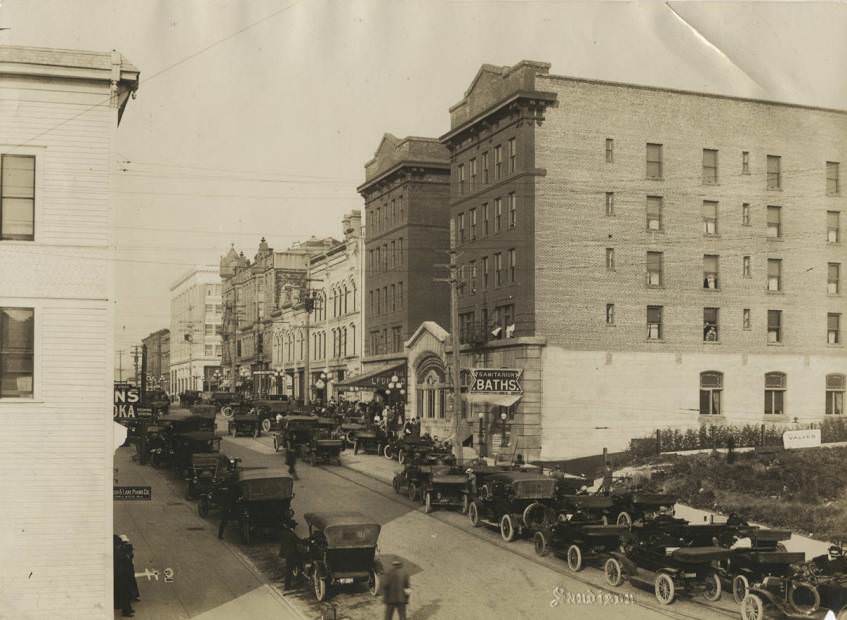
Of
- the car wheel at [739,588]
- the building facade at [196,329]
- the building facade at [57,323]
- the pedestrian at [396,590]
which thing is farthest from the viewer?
the building facade at [196,329]

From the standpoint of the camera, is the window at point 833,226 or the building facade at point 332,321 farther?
the building facade at point 332,321

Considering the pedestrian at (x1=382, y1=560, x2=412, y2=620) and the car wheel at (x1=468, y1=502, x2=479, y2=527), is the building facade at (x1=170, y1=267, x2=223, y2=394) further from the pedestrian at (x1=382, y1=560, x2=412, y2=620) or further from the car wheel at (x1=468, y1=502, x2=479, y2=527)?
the pedestrian at (x1=382, y1=560, x2=412, y2=620)

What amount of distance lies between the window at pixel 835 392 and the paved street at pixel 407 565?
25.0 m

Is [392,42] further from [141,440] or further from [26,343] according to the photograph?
[141,440]

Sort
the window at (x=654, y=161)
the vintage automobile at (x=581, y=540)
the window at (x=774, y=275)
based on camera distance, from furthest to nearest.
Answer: the window at (x=774, y=275), the window at (x=654, y=161), the vintage automobile at (x=581, y=540)

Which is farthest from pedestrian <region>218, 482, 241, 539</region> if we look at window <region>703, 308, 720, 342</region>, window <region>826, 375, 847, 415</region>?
window <region>826, 375, 847, 415</region>

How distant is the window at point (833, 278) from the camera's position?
43.8 m

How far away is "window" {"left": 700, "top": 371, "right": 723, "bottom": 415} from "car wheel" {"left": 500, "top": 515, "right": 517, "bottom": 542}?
22.3 m

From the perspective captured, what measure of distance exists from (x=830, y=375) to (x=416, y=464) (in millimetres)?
24745

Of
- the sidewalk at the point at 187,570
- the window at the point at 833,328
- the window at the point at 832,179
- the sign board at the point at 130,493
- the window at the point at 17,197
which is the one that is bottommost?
the sidewalk at the point at 187,570

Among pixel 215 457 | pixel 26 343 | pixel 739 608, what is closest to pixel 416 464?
pixel 215 457

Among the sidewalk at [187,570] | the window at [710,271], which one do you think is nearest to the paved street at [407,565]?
the sidewalk at [187,570]

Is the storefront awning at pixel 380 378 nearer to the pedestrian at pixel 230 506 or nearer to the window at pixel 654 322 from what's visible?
the window at pixel 654 322

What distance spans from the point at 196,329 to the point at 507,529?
8241 centimetres
